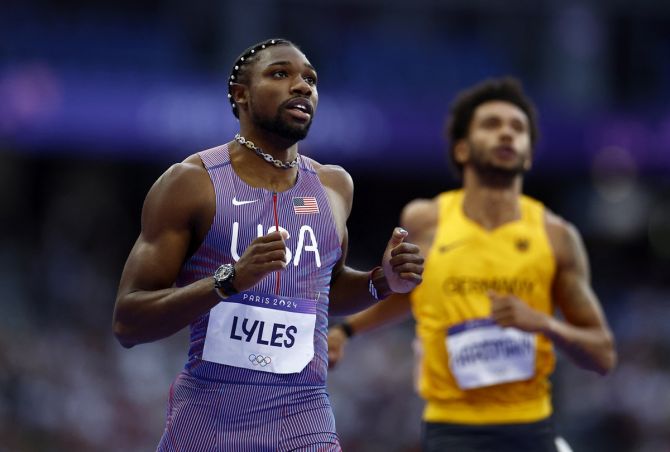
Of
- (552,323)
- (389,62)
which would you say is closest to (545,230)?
(552,323)

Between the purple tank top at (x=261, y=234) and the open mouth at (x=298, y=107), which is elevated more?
the open mouth at (x=298, y=107)

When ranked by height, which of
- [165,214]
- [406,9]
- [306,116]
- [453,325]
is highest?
[406,9]

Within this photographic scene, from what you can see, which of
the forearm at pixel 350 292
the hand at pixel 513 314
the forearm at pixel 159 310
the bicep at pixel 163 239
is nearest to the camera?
the forearm at pixel 159 310

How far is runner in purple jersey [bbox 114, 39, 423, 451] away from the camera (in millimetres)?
4191

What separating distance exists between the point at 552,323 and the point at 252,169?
1955mm

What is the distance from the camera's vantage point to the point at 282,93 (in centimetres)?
437

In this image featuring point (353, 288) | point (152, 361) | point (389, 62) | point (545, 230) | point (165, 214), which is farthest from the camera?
point (389, 62)

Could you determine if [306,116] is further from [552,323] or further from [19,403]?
[19,403]

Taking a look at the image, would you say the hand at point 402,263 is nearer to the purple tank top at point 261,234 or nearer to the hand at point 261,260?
the purple tank top at point 261,234

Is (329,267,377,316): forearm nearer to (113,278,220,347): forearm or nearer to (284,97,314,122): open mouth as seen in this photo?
(284,97,314,122): open mouth

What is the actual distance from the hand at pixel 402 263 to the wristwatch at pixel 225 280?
0.66 m

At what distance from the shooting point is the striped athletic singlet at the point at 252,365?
4207mm

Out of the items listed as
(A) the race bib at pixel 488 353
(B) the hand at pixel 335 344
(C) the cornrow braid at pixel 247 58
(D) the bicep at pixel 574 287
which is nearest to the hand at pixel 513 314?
(A) the race bib at pixel 488 353

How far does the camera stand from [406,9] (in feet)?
71.6
